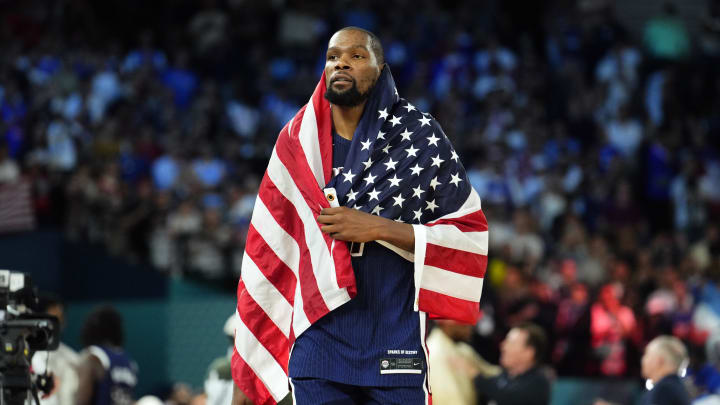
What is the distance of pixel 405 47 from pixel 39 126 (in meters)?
6.06

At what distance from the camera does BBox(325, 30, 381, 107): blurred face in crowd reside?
14.1ft

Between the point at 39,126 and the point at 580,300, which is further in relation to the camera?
the point at 39,126

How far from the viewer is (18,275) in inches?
213

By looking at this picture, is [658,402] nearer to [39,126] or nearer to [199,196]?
[199,196]

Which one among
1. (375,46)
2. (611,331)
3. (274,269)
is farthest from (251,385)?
(611,331)

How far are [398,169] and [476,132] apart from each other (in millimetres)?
12253

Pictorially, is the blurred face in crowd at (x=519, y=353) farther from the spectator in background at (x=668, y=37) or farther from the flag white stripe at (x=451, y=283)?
the spectator in background at (x=668, y=37)

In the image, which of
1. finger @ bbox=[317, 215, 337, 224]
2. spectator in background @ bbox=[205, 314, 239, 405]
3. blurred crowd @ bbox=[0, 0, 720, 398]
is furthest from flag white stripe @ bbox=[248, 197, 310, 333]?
blurred crowd @ bbox=[0, 0, 720, 398]

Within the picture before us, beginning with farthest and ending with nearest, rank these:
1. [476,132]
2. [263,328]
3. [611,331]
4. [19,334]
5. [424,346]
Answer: [476,132]
[611,331]
[19,334]
[263,328]
[424,346]

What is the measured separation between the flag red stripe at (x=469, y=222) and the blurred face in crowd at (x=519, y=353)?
3764mm

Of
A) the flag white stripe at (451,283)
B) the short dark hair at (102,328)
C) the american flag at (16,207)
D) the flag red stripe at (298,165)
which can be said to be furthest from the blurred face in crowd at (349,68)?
the american flag at (16,207)

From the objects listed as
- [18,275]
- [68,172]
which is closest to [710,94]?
[68,172]

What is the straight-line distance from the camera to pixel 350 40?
430 cm

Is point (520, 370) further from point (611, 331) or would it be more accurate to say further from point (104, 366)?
point (611, 331)
